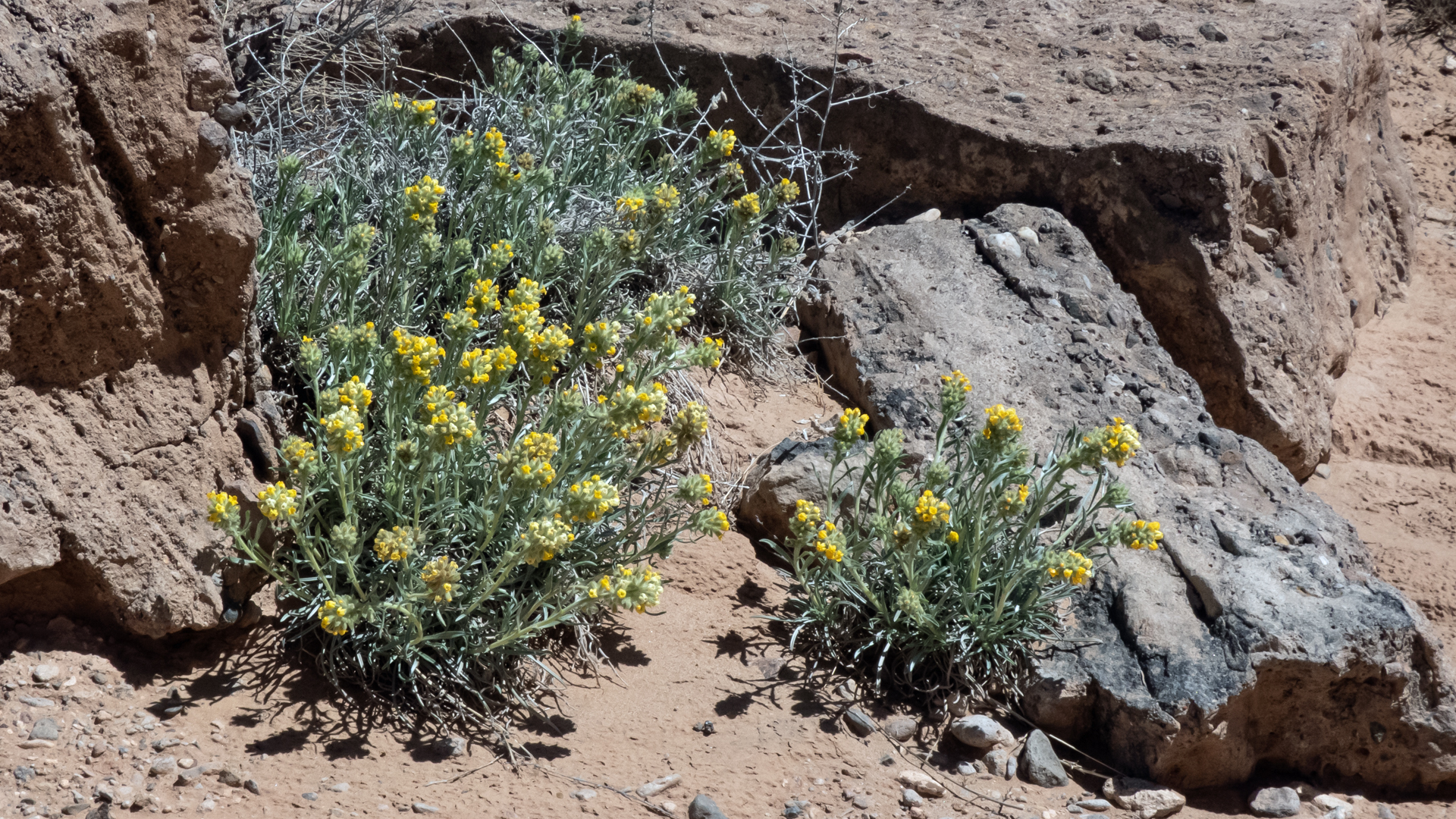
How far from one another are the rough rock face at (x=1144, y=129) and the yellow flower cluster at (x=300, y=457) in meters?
2.80

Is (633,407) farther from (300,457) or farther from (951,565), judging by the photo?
(951,565)

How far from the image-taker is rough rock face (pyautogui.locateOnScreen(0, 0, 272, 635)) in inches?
99.4

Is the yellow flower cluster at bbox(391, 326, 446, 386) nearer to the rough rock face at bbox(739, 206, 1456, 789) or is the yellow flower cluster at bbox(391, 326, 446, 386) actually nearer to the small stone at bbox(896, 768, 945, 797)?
the rough rock face at bbox(739, 206, 1456, 789)

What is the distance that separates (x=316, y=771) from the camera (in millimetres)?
2623

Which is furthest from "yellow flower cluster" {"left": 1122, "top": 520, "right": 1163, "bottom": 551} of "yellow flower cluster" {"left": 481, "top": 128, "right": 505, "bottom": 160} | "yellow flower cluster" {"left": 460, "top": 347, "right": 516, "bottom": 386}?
"yellow flower cluster" {"left": 481, "top": 128, "right": 505, "bottom": 160}

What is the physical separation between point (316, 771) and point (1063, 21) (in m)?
4.82

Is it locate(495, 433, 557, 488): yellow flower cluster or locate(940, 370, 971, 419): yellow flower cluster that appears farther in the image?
locate(940, 370, 971, 419): yellow flower cluster

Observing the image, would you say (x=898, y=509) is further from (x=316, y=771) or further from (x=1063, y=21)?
(x=1063, y=21)

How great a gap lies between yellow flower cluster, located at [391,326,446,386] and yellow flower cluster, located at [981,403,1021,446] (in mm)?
1329

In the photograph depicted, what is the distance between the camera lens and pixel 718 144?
4.13 m

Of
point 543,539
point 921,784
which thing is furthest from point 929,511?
point 543,539

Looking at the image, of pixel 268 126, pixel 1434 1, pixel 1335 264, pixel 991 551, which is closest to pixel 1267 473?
pixel 991 551

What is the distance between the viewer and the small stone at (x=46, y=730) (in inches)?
99.3

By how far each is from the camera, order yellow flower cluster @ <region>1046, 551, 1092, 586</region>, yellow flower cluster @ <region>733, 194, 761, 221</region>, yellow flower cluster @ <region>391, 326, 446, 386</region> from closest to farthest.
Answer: yellow flower cluster @ <region>391, 326, 446, 386</region> → yellow flower cluster @ <region>1046, 551, 1092, 586</region> → yellow flower cluster @ <region>733, 194, 761, 221</region>
